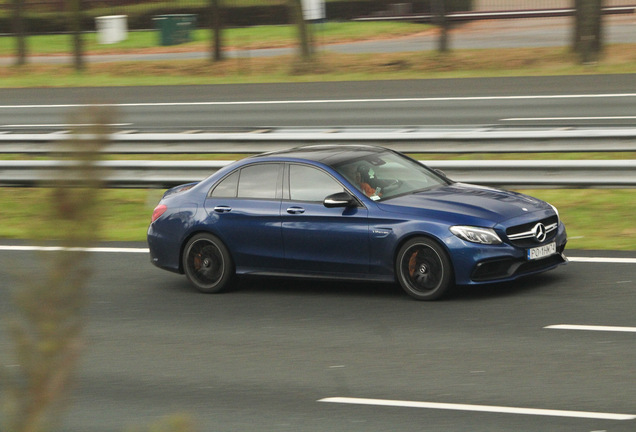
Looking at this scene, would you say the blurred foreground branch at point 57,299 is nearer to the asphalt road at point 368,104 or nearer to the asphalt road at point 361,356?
the asphalt road at point 361,356

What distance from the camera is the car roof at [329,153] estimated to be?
10.2 metres

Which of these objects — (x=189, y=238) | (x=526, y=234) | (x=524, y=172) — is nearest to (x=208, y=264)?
(x=189, y=238)

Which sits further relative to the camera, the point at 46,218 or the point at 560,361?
the point at 560,361

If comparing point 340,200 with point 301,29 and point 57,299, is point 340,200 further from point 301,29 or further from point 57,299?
point 301,29

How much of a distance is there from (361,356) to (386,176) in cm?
280

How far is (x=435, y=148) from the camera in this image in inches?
581

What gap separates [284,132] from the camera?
1603 centimetres

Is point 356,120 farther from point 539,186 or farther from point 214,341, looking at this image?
point 214,341

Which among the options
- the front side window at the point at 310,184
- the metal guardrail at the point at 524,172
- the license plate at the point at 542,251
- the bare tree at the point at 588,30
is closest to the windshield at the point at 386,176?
the front side window at the point at 310,184

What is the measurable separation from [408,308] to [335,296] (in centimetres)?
99

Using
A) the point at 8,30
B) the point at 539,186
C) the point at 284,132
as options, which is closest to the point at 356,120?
the point at 284,132

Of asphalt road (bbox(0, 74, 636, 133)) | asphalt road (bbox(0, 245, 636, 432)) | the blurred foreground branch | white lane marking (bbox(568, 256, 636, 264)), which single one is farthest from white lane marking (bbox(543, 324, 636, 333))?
asphalt road (bbox(0, 74, 636, 133))

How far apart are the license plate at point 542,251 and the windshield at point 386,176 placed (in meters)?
1.33

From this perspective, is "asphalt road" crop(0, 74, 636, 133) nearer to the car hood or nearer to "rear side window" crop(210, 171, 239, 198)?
"rear side window" crop(210, 171, 239, 198)
